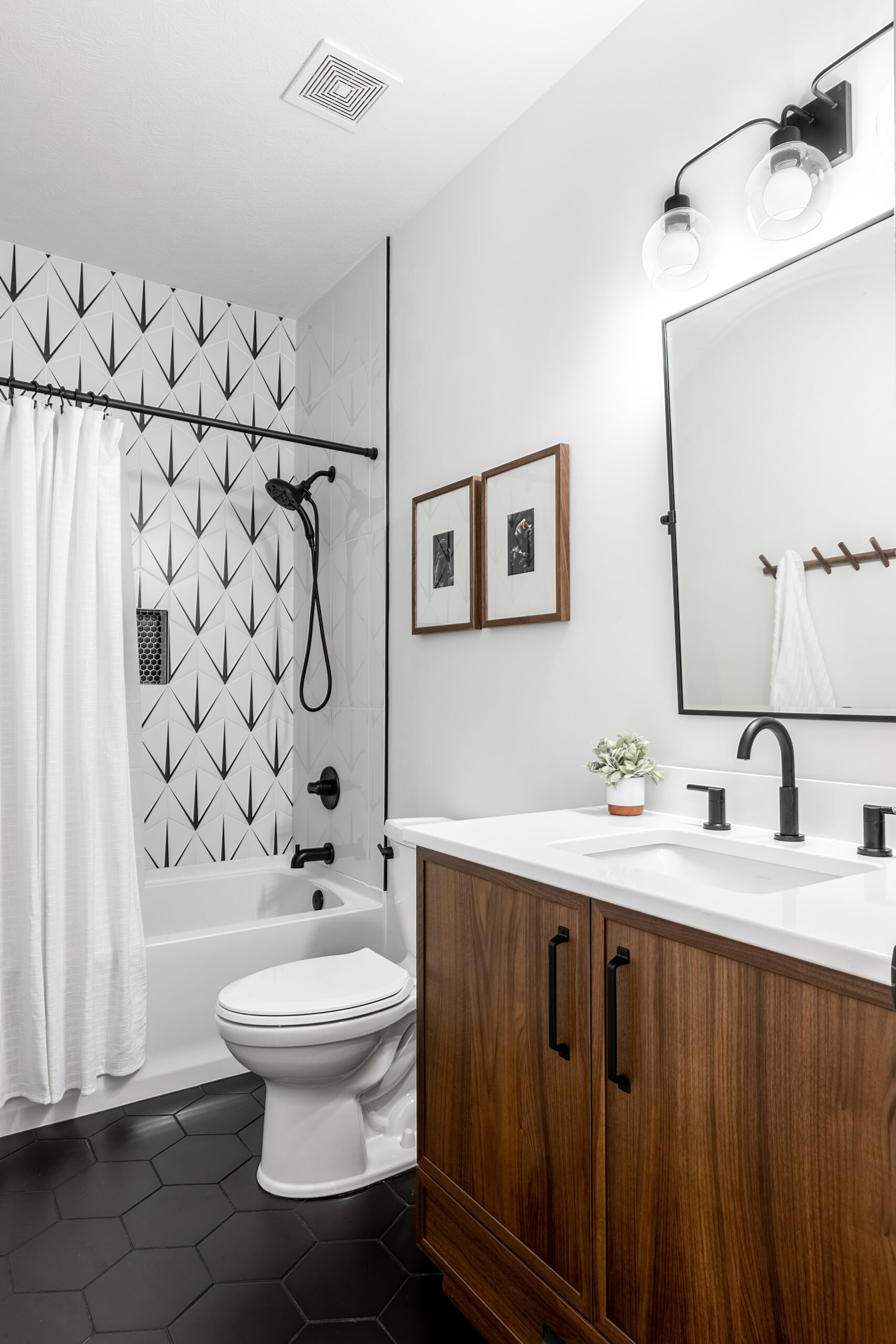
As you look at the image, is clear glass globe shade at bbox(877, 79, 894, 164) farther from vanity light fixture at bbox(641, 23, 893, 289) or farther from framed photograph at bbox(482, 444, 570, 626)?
framed photograph at bbox(482, 444, 570, 626)

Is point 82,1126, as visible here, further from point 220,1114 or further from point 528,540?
point 528,540

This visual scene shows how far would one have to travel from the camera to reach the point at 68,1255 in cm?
161

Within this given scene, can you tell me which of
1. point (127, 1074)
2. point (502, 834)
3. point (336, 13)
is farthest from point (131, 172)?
point (127, 1074)

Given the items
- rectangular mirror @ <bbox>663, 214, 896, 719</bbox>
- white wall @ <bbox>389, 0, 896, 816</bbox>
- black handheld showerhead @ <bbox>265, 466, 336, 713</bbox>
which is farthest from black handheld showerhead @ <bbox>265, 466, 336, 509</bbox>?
rectangular mirror @ <bbox>663, 214, 896, 719</bbox>

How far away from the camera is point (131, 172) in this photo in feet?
7.86

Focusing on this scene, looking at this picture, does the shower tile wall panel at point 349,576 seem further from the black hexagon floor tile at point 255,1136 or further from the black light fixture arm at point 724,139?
the black light fixture arm at point 724,139

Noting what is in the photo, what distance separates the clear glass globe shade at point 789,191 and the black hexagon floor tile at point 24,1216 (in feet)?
7.79

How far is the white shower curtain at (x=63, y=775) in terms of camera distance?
2156mm

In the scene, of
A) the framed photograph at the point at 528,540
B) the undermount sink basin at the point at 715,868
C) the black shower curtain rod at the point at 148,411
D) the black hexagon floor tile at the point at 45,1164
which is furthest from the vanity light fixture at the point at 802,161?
the black hexagon floor tile at the point at 45,1164

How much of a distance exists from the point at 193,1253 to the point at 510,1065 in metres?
0.86

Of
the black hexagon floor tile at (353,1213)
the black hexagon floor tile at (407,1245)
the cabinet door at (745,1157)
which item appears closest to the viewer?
the cabinet door at (745,1157)

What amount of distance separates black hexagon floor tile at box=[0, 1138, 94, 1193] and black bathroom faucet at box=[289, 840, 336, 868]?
107cm

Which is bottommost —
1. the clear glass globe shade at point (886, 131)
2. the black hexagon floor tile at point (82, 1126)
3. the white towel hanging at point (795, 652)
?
the black hexagon floor tile at point (82, 1126)

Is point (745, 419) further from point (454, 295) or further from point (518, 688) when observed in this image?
point (454, 295)
